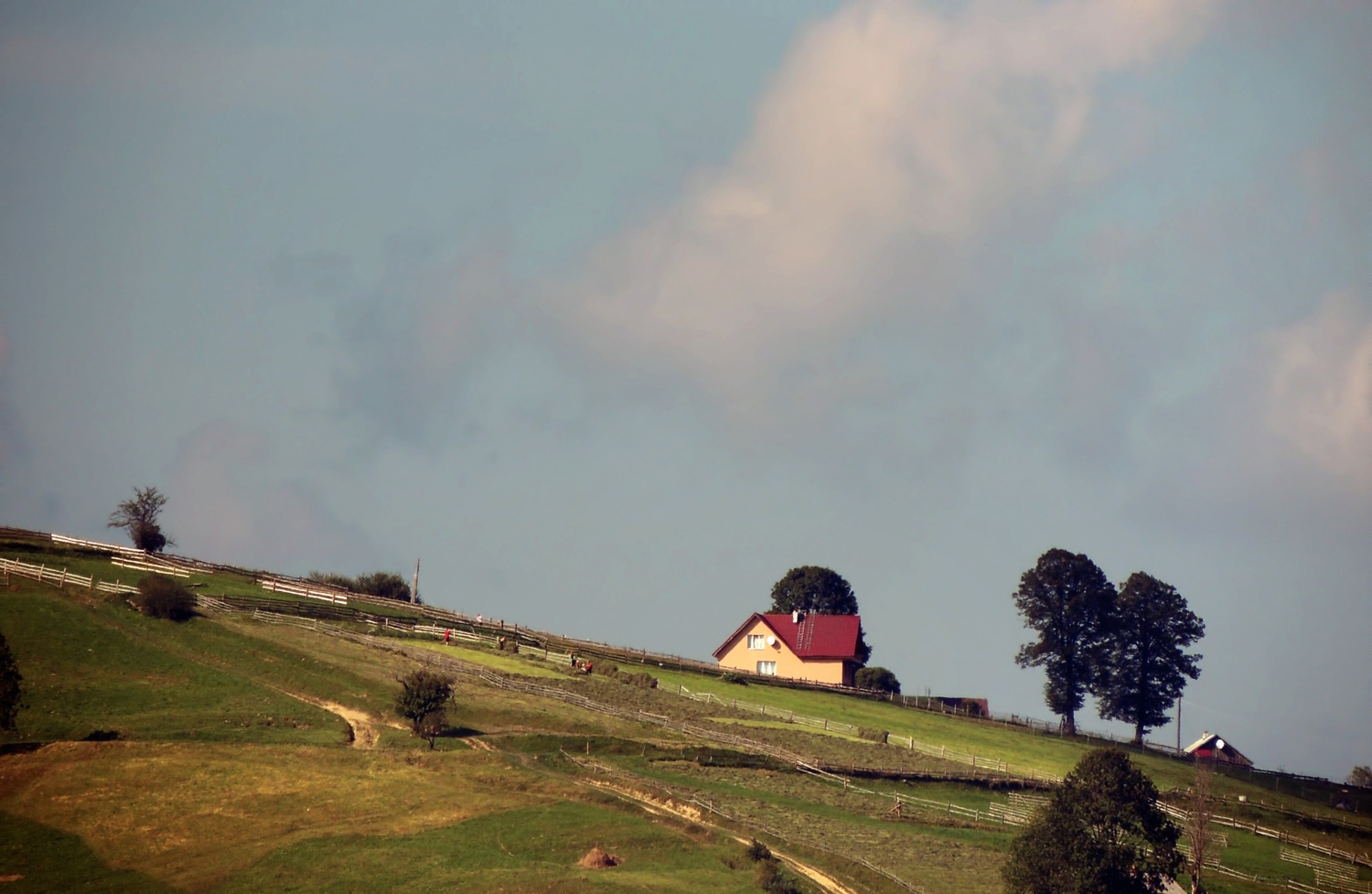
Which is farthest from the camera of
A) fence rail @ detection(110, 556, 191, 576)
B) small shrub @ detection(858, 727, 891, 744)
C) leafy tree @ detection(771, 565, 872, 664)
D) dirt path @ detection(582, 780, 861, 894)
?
leafy tree @ detection(771, 565, 872, 664)

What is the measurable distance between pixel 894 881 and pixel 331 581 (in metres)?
75.1

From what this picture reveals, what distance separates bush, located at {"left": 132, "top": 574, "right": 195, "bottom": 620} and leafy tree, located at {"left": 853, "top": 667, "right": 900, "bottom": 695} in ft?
190

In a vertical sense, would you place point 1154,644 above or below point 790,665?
above

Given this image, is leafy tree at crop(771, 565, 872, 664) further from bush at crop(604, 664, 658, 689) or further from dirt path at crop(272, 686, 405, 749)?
dirt path at crop(272, 686, 405, 749)

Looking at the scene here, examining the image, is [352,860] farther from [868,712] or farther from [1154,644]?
[1154,644]

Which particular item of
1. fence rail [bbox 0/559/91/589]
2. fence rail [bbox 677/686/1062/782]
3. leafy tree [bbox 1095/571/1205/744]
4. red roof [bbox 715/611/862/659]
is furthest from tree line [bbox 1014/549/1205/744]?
fence rail [bbox 0/559/91/589]

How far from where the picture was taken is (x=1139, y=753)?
98.5 m

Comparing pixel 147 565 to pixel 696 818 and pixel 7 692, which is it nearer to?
pixel 7 692

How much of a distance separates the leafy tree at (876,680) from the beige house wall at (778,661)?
349 cm

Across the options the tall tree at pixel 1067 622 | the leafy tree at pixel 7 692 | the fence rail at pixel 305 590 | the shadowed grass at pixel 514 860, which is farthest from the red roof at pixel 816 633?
the leafy tree at pixel 7 692

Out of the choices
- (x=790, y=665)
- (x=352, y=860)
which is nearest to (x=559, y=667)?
(x=790, y=665)

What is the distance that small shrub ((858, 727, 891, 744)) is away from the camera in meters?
82.1

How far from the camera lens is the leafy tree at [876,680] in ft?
366

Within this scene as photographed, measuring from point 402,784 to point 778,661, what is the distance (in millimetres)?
59720
